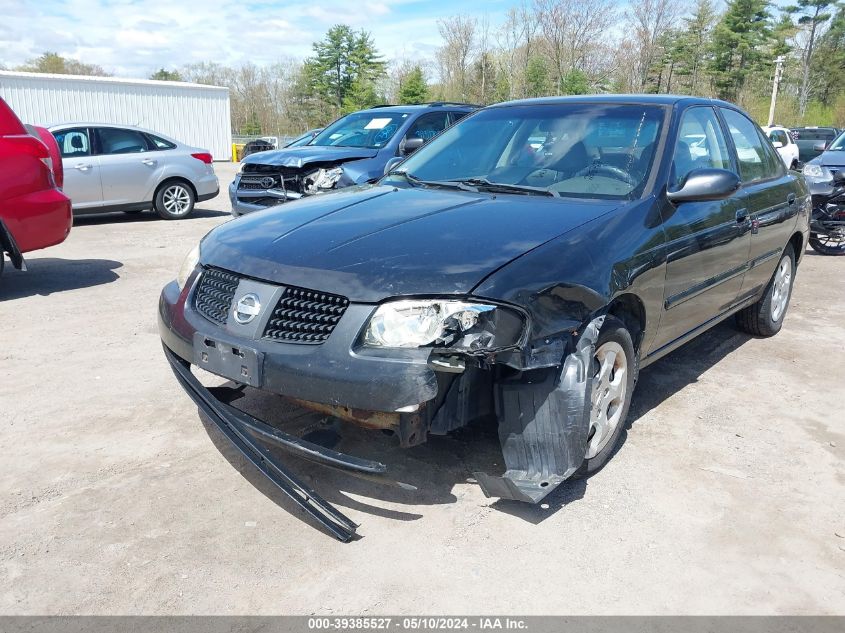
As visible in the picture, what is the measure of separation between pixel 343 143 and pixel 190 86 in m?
22.2

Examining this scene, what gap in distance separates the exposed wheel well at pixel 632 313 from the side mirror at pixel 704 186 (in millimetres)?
605

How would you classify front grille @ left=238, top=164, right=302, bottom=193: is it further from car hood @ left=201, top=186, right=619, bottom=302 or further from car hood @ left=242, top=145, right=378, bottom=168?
car hood @ left=201, top=186, right=619, bottom=302

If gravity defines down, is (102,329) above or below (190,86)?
below

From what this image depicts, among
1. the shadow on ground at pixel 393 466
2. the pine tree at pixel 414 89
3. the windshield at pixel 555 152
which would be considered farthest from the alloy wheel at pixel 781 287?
the pine tree at pixel 414 89

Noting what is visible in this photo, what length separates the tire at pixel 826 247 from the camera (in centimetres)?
944

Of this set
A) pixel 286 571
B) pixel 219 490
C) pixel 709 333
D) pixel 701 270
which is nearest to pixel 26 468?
pixel 219 490

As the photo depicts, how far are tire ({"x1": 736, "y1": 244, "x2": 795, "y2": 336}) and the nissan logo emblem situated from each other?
4029mm

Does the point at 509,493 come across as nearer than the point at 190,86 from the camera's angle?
Yes

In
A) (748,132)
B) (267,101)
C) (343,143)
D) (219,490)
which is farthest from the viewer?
(267,101)

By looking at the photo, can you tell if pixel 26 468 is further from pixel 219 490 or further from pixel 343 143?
pixel 343 143

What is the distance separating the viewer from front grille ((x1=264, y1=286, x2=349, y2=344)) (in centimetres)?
273

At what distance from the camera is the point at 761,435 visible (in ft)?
12.7

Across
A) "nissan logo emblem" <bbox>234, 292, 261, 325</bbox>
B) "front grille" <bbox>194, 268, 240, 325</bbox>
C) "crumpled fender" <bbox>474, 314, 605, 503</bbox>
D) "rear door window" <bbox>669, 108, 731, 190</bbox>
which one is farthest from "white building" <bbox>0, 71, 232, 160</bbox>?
"crumpled fender" <bbox>474, 314, 605, 503</bbox>

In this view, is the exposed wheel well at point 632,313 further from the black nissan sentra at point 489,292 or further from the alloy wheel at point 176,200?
the alloy wheel at point 176,200
